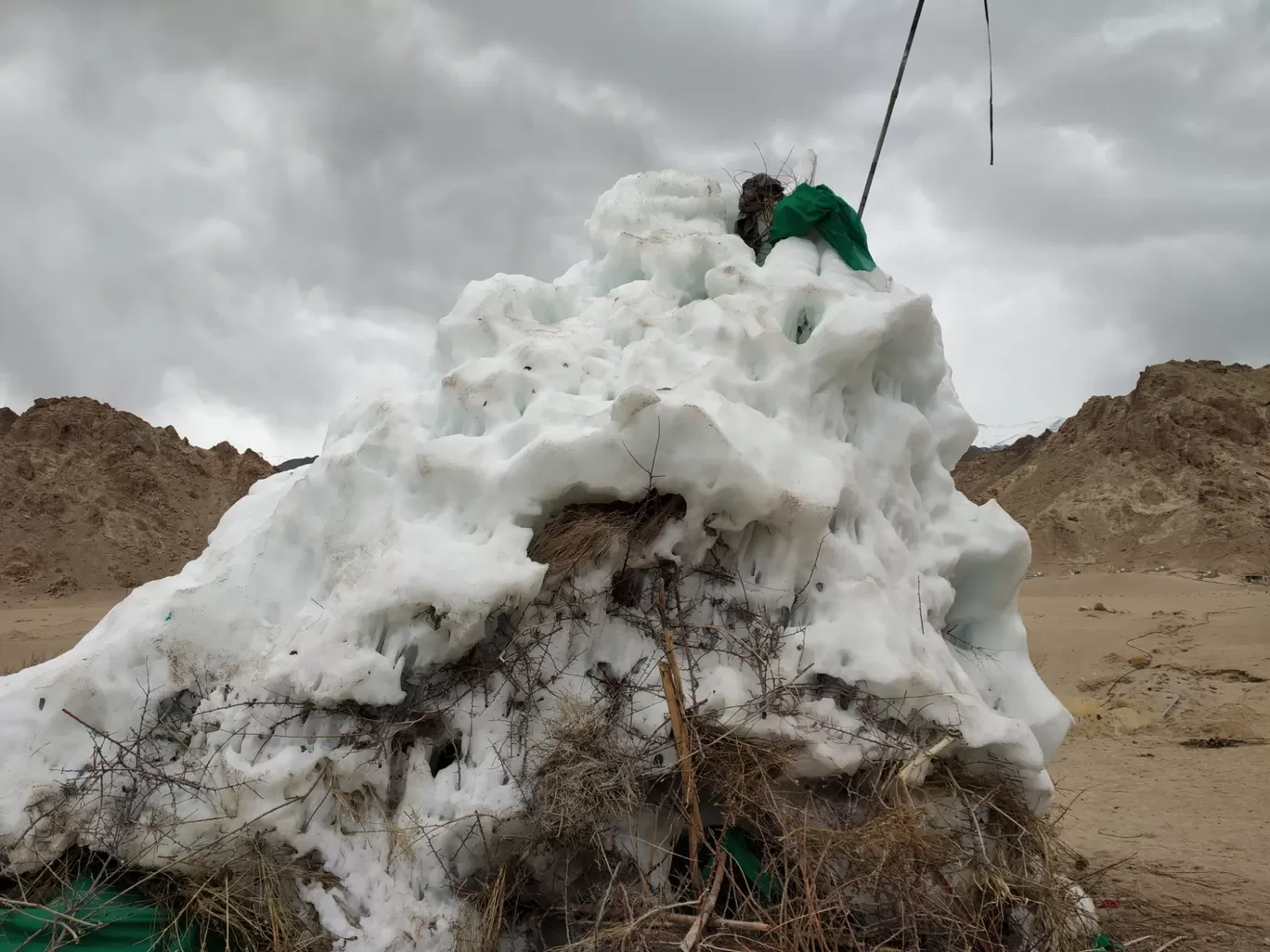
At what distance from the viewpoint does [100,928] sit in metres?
2.86

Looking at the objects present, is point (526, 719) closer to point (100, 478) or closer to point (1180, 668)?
point (1180, 668)

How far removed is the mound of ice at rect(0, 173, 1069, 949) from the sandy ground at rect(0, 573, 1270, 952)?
3.44 ft

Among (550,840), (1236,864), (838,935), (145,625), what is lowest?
(1236,864)

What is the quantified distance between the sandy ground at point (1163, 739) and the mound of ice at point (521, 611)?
1047mm

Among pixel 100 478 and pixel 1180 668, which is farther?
pixel 100 478

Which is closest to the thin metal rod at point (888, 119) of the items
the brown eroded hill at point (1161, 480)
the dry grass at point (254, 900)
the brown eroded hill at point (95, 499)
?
the dry grass at point (254, 900)

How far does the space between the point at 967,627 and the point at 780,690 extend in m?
1.67

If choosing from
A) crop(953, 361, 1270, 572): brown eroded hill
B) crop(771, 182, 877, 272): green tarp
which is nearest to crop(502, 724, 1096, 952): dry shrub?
crop(771, 182, 877, 272): green tarp

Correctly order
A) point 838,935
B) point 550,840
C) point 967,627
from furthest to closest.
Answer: point 967,627 < point 550,840 < point 838,935

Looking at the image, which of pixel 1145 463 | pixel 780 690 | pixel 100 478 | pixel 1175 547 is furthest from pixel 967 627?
pixel 100 478

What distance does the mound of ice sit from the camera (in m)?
3.10

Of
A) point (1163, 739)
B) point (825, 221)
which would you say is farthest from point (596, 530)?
point (1163, 739)

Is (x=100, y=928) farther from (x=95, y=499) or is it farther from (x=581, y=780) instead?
(x=95, y=499)

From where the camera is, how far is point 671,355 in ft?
12.8
